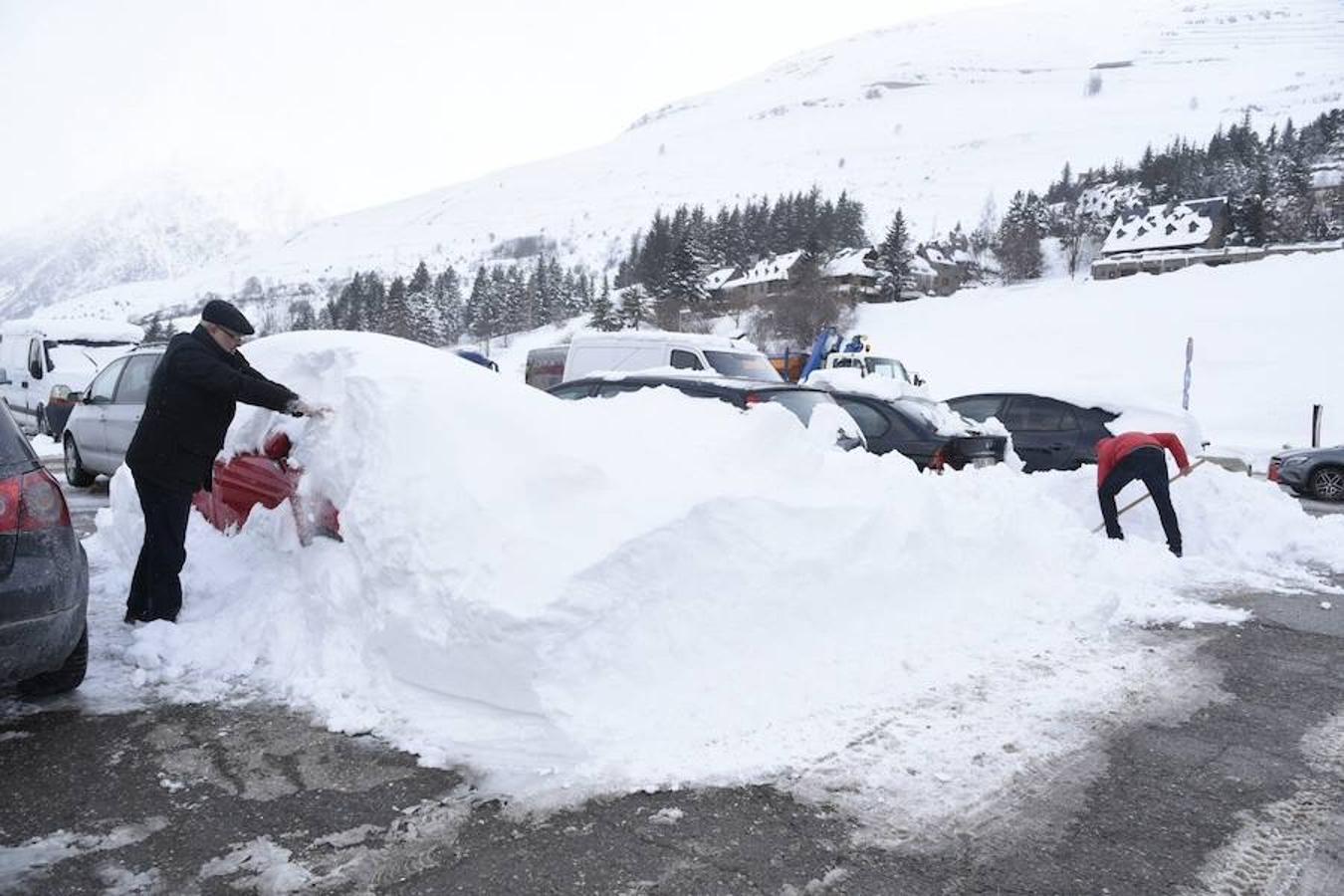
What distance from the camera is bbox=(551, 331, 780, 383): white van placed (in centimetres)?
1439

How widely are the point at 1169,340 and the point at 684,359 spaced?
3762 centimetres

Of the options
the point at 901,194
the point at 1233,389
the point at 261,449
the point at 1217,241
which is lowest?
the point at 1233,389

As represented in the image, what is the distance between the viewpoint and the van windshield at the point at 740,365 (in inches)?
563

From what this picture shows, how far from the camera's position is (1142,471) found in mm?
7387

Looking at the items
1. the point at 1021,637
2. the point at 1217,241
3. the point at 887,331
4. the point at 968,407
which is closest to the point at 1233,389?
the point at 887,331

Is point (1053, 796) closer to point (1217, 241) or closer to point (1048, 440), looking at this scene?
point (1048, 440)

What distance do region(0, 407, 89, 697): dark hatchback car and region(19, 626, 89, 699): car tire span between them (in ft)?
0.15

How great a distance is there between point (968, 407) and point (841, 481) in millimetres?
7534

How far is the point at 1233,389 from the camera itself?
110 feet

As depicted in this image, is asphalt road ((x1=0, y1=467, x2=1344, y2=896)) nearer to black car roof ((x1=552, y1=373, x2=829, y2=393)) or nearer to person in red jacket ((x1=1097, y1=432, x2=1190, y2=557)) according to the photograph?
person in red jacket ((x1=1097, y1=432, x2=1190, y2=557))

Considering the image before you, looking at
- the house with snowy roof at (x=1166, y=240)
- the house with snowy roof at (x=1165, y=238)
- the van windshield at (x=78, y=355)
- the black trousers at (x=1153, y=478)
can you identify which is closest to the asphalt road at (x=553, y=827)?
the black trousers at (x=1153, y=478)

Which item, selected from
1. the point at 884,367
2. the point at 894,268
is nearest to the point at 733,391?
the point at 884,367

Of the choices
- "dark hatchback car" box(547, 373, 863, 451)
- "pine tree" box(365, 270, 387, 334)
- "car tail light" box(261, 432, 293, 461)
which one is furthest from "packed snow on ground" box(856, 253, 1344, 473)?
"pine tree" box(365, 270, 387, 334)

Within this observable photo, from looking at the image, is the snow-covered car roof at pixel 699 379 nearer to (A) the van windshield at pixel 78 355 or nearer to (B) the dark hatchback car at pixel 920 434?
(B) the dark hatchback car at pixel 920 434
